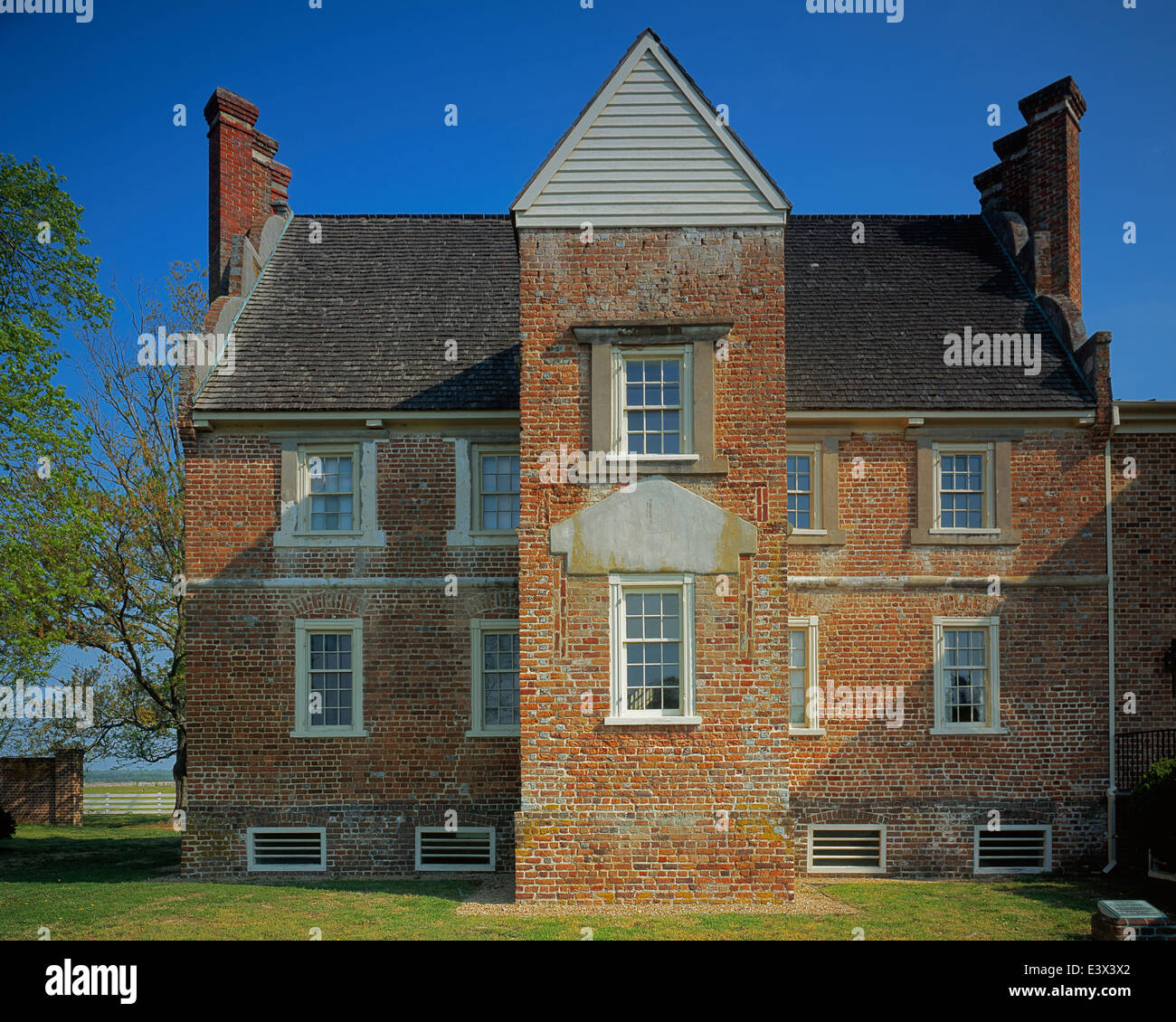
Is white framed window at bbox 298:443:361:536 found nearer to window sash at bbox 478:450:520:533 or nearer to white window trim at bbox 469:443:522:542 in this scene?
white window trim at bbox 469:443:522:542

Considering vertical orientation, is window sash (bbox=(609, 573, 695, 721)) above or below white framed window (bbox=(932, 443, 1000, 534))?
below

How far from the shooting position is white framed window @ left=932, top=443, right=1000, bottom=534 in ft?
60.6

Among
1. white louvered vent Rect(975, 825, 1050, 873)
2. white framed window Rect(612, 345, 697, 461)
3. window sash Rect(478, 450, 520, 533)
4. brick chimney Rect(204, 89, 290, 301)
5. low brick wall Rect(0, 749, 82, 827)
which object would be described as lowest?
low brick wall Rect(0, 749, 82, 827)

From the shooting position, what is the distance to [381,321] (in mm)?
20188

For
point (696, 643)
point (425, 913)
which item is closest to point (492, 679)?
point (696, 643)

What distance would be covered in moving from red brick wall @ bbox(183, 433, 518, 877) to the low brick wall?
13987 millimetres

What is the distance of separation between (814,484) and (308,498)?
8.82 meters

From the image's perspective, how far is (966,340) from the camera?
19.5 m

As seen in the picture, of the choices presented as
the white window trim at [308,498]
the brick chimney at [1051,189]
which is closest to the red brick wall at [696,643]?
the white window trim at [308,498]

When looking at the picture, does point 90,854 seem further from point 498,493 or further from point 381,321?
point 381,321

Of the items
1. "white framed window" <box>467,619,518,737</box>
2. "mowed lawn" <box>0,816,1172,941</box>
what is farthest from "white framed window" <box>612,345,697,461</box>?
"mowed lawn" <box>0,816,1172,941</box>

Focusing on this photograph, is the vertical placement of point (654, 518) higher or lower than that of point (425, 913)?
higher

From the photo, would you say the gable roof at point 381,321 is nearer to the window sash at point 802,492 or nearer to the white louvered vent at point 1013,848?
the window sash at point 802,492

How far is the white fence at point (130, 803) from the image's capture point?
1286 inches
